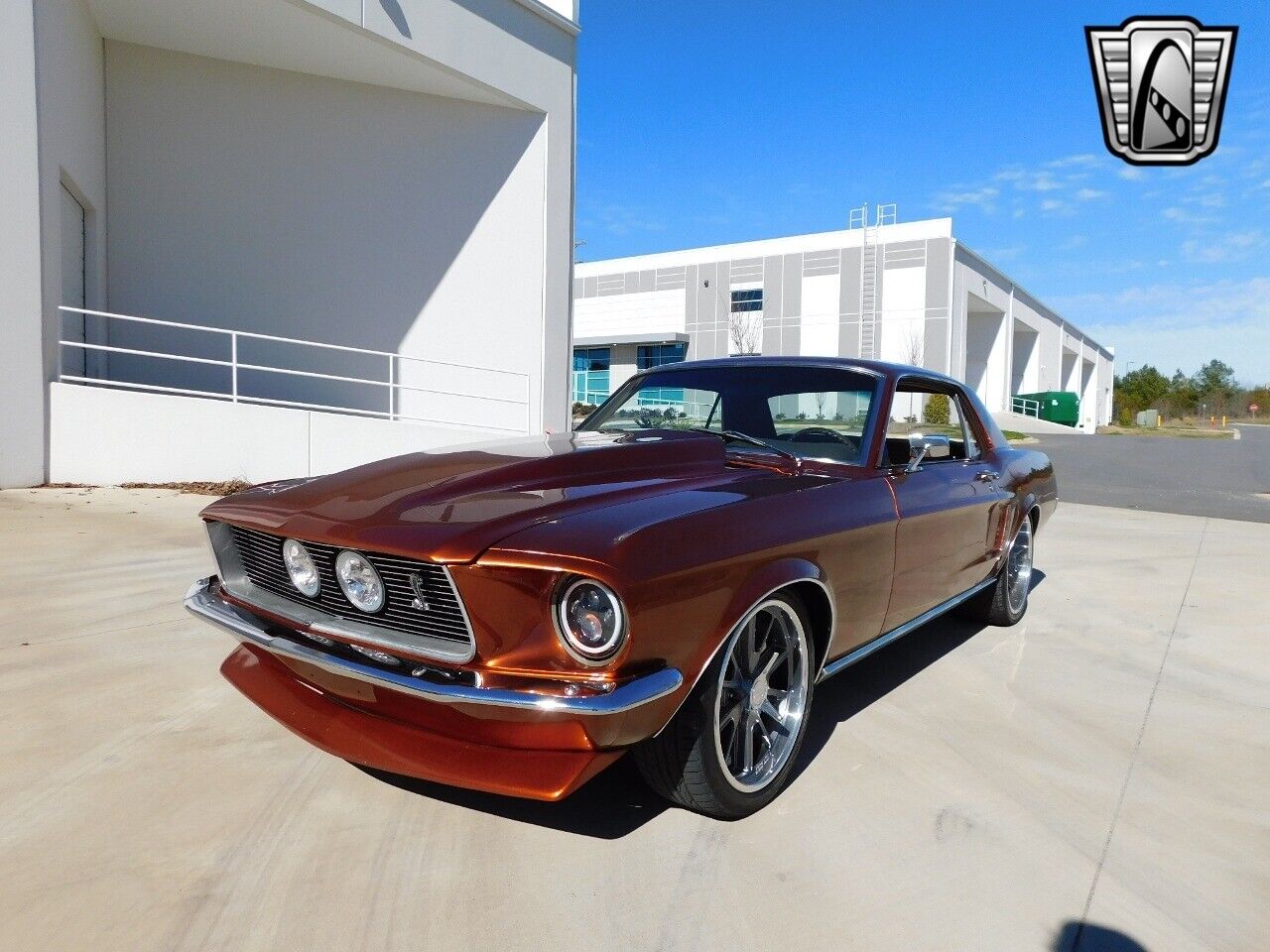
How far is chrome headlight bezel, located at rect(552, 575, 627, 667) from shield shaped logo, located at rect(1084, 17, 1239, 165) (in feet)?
24.0

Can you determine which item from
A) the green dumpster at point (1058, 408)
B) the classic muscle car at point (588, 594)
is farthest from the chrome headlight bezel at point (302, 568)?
the green dumpster at point (1058, 408)

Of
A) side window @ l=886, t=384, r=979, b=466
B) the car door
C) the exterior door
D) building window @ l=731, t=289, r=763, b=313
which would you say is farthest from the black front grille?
building window @ l=731, t=289, r=763, b=313

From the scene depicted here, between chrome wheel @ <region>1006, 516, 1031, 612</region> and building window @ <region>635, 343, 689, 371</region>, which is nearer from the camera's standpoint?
chrome wheel @ <region>1006, 516, 1031, 612</region>

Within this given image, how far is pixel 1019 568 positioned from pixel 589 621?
3.76 meters

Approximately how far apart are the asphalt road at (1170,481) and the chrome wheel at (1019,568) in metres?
6.82

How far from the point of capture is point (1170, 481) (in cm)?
1520

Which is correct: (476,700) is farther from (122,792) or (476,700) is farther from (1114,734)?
(1114,734)

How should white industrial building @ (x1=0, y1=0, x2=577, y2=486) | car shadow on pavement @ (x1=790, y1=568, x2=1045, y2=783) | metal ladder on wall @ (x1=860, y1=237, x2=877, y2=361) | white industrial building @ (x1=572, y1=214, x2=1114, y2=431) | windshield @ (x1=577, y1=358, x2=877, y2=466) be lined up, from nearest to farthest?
car shadow on pavement @ (x1=790, y1=568, x2=1045, y2=783), windshield @ (x1=577, y1=358, x2=877, y2=466), white industrial building @ (x1=0, y1=0, x2=577, y2=486), white industrial building @ (x1=572, y1=214, x2=1114, y2=431), metal ladder on wall @ (x1=860, y1=237, x2=877, y2=361)

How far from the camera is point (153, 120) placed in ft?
38.1

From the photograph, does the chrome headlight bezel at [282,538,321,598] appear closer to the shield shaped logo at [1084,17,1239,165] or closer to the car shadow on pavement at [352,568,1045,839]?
the car shadow on pavement at [352,568,1045,839]

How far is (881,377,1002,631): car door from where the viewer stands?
339 centimetres

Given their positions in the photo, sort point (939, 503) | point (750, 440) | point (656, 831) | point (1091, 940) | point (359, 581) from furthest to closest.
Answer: point (939, 503) → point (750, 440) → point (656, 831) → point (359, 581) → point (1091, 940)

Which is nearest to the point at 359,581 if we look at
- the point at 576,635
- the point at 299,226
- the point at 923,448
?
the point at 576,635

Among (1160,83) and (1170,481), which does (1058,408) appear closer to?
(1170,481)
